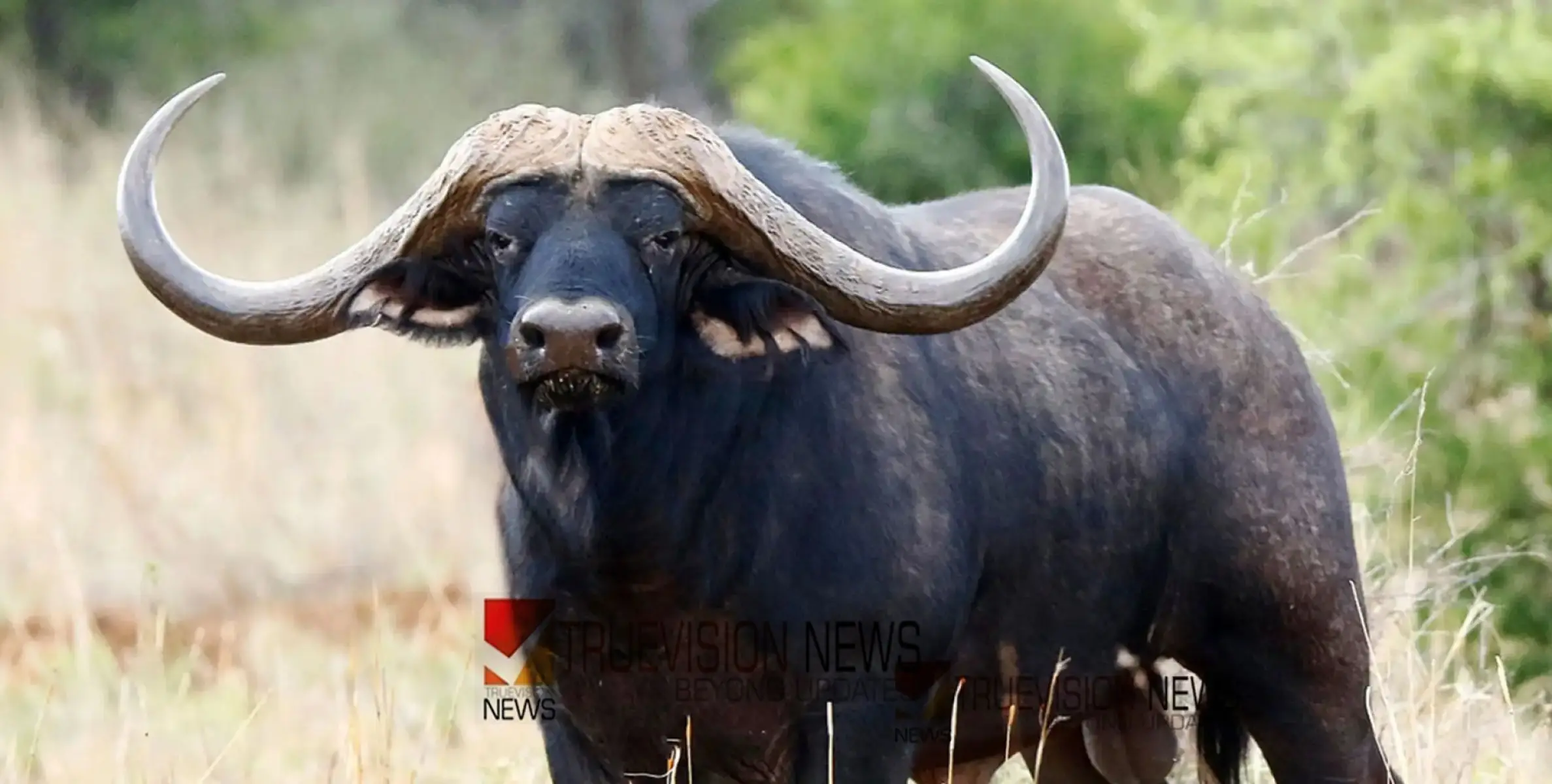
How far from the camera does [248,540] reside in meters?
10.7

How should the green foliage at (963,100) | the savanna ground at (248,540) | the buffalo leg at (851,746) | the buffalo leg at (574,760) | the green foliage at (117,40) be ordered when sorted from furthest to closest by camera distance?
the green foliage at (117,40)
the green foliage at (963,100)
the savanna ground at (248,540)
the buffalo leg at (574,760)
the buffalo leg at (851,746)

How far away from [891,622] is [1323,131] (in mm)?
6313

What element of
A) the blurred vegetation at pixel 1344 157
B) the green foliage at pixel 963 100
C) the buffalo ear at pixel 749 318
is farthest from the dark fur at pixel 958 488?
the green foliage at pixel 963 100

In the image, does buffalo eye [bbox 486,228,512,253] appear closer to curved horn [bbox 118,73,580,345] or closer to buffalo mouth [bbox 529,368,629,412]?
curved horn [bbox 118,73,580,345]

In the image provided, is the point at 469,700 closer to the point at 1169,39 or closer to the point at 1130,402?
the point at 1130,402

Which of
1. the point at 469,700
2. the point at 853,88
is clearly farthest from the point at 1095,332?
the point at 853,88

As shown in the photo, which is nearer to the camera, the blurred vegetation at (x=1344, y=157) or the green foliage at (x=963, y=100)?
the blurred vegetation at (x=1344, y=157)

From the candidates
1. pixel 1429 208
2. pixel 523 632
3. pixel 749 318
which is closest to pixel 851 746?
pixel 523 632

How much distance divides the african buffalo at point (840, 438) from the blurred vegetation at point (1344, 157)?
1.05 meters

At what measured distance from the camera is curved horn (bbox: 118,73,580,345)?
166 inches

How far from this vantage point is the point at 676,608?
4.44 meters

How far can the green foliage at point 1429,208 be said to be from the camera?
29.3ft

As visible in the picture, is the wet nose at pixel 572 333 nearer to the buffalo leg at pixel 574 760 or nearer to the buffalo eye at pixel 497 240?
the buffalo eye at pixel 497 240

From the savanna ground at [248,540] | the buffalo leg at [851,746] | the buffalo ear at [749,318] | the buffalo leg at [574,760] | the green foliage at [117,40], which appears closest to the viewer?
the buffalo ear at [749,318]
